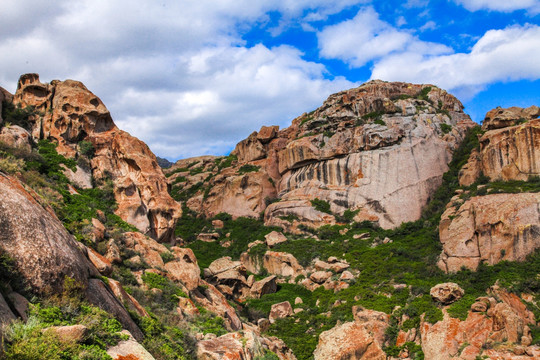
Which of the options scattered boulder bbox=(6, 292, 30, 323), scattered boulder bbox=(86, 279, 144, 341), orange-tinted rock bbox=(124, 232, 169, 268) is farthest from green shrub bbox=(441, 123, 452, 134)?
scattered boulder bbox=(6, 292, 30, 323)

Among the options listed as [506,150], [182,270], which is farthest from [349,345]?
[506,150]

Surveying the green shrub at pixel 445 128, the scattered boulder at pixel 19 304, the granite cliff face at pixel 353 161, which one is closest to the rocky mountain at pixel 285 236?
the scattered boulder at pixel 19 304

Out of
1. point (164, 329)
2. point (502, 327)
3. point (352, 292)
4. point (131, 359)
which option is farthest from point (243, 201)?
point (131, 359)

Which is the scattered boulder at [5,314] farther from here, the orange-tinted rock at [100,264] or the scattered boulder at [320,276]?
the scattered boulder at [320,276]

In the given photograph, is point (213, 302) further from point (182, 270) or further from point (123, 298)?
point (123, 298)

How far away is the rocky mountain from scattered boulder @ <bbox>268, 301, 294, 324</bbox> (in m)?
0.14

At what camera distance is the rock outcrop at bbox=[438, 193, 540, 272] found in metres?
33.0

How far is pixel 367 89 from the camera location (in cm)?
6694

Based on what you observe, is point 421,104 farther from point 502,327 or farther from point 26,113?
point 26,113

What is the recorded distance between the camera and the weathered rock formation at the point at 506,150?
43.4 meters

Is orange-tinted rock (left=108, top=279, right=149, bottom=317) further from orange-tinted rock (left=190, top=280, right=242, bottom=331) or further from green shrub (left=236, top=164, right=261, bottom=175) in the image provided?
green shrub (left=236, top=164, right=261, bottom=175)

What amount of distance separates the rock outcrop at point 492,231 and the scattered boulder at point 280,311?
1353cm

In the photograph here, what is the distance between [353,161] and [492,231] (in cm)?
2383

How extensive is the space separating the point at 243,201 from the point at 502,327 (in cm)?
4311
